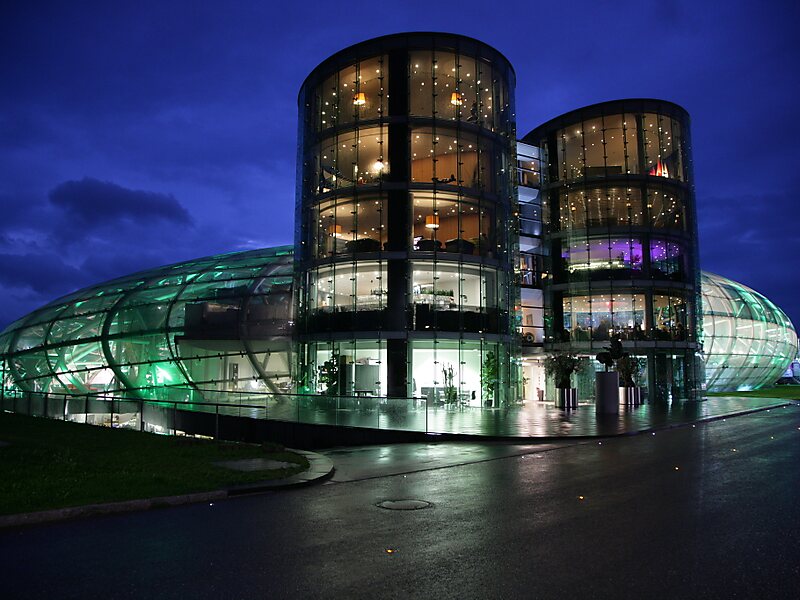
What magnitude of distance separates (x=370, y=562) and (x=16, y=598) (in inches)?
120

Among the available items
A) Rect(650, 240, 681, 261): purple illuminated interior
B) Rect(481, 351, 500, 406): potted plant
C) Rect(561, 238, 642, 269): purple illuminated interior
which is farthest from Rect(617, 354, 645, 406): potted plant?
Rect(481, 351, 500, 406): potted plant

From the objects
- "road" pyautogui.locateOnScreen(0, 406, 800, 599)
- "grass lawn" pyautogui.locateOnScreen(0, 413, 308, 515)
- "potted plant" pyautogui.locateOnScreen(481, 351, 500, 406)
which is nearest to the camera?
"road" pyautogui.locateOnScreen(0, 406, 800, 599)

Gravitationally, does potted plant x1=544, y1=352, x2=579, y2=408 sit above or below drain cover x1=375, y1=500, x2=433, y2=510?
above

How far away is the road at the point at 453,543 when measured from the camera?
5992 millimetres

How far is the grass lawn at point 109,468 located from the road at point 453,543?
3.10ft

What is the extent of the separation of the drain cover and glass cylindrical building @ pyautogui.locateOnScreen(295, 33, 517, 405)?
24625 millimetres

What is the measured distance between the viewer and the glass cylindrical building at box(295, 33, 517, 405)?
36531 millimetres

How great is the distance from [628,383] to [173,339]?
27.7 meters

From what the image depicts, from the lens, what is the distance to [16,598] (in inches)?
227

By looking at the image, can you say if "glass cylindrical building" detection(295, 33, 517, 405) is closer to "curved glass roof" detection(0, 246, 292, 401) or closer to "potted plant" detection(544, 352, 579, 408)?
"potted plant" detection(544, 352, 579, 408)

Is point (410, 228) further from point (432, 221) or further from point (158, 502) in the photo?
point (158, 502)

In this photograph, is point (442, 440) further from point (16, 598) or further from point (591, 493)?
point (16, 598)

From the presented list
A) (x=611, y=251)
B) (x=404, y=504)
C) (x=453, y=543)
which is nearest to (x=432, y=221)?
(x=611, y=251)

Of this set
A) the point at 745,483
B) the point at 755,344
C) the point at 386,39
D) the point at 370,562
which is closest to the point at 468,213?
the point at 386,39
